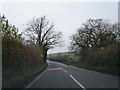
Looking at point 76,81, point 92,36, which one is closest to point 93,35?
point 92,36

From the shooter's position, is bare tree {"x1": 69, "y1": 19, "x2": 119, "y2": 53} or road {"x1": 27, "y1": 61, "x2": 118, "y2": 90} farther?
bare tree {"x1": 69, "y1": 19, "x2": 119, "y2": 53}

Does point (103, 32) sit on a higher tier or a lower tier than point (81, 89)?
higher

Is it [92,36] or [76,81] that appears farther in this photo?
[92,36]

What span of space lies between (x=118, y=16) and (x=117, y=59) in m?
15.5

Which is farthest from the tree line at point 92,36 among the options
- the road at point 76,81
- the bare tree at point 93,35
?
the road at point 76,81

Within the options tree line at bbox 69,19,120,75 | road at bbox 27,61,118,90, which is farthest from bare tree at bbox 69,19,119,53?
road at bbox 27,61,118,90

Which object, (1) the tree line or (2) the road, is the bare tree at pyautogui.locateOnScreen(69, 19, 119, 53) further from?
A: (2) the road

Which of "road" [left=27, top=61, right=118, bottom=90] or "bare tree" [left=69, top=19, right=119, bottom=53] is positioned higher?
"bare tree" [left=69, top=19, right=119, bottom=53]

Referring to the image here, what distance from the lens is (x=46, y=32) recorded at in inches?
2331

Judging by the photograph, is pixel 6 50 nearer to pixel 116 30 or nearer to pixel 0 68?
pixel 0 68

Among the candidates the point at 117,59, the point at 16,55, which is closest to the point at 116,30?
the point at 117,59

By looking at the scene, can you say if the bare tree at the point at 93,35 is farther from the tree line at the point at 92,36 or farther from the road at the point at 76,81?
the road at the point at 76,81

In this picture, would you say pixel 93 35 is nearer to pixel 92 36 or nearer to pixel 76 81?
pixel 92 36

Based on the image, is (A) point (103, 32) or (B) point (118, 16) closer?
(B) point (118, 16)
